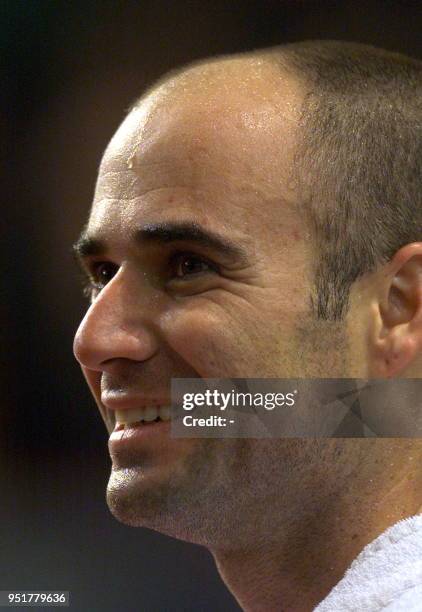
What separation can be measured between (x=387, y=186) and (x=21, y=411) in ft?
1.85

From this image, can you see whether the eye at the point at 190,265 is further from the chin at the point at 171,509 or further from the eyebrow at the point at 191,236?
the chin at the point at 171,509

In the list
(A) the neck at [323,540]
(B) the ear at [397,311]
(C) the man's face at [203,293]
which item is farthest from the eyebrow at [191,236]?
(A) the neck at [323,540]

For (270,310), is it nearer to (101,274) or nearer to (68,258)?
(101,274)

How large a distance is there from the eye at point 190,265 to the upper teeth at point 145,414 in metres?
0.14

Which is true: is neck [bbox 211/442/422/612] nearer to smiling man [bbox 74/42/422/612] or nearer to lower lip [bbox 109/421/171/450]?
smiling man [bbox 74/42/422/612]


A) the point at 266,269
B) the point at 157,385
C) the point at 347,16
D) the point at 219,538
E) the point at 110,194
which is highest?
the point at 347,16

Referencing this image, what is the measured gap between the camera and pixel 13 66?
4.51ft

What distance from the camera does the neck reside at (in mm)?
1038

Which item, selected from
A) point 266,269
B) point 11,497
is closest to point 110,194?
point 266,269

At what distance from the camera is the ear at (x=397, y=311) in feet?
3.44

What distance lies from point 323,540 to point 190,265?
0.31 metres

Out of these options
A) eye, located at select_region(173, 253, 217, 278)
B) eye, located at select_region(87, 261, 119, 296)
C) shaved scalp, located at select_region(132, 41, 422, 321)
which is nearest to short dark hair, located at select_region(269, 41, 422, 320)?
shaved scalp, located at select_region(132, 41, 422, 321)

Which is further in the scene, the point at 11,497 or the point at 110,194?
the point at 11,497

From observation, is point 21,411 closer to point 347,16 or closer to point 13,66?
point 13,66
